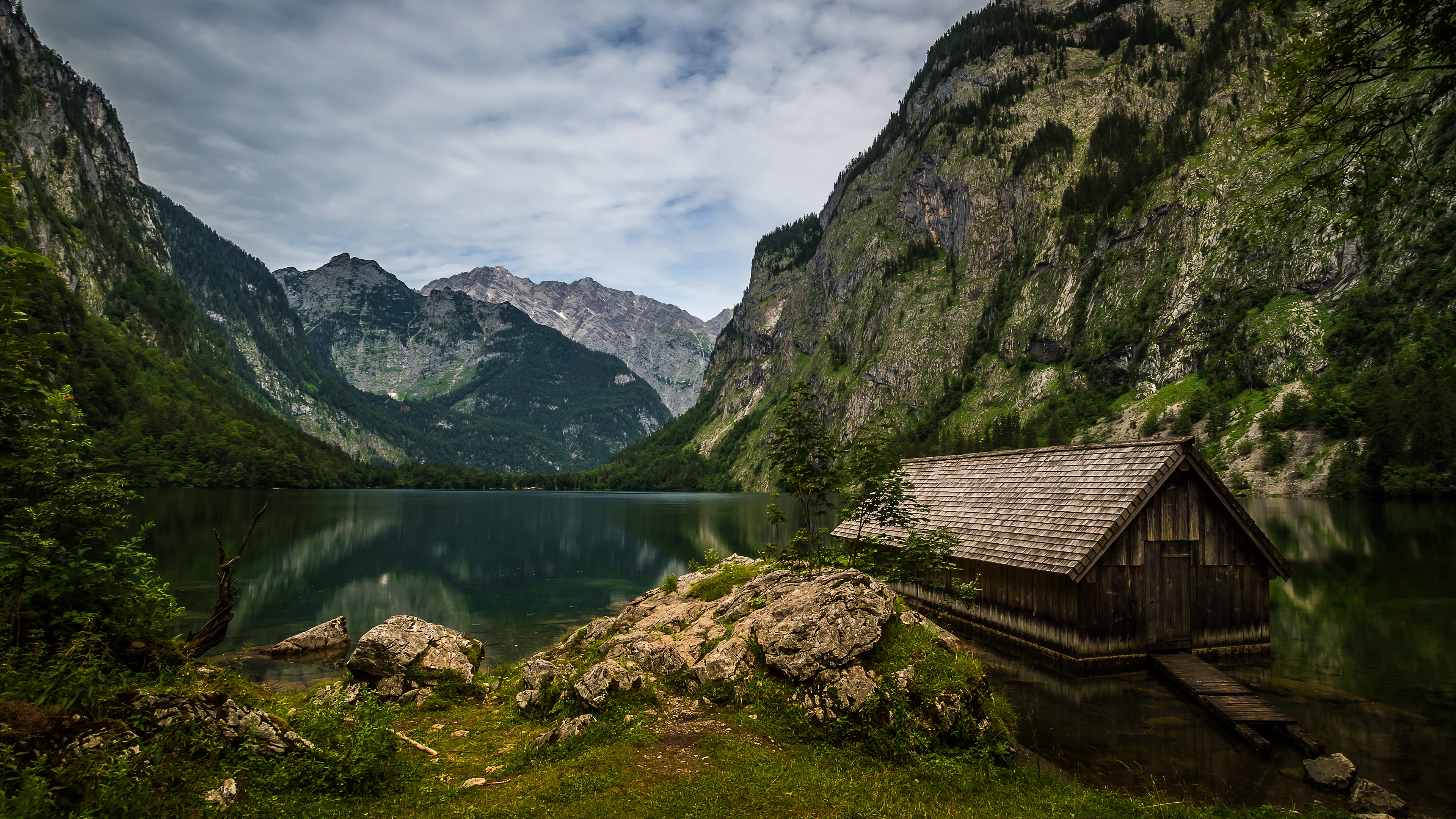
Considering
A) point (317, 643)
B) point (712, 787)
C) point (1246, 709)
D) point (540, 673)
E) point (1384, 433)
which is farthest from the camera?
point (1384, 433)

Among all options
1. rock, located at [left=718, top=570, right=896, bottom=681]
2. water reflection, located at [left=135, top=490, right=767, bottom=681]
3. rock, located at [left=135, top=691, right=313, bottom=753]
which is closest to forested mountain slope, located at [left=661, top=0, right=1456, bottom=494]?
water reflection, located at [left=135, top=490, right=767, bottom=681]

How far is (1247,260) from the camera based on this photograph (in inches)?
5699

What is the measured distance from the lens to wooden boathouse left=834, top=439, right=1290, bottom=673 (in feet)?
64.3

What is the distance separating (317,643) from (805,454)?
22505 mm

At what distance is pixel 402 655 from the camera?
57.5 feet

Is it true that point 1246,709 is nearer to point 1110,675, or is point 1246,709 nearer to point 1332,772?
point 1332,772

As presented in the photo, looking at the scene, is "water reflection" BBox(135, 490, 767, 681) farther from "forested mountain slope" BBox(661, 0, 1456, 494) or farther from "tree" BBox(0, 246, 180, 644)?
"forested mountain slope" BBox(661, 0, 1456, 494)

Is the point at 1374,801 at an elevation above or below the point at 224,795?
below

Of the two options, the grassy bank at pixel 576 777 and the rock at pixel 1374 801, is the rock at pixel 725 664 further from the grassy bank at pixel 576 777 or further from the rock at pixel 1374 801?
the rock at pixel 1374 801

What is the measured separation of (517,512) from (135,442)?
8203 centimetres

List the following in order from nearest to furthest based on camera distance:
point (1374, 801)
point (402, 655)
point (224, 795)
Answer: point (224, 795)
point (1374, 801)
point (402, 655)

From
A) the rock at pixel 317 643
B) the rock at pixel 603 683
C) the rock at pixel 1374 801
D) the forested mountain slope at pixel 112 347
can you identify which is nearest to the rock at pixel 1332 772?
the rock at pixel 1374 801

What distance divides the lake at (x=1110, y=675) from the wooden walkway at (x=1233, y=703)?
1.25 ft

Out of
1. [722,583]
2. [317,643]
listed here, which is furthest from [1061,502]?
[317,643]
